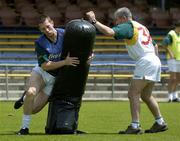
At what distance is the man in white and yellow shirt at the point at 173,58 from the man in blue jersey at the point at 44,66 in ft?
26.1

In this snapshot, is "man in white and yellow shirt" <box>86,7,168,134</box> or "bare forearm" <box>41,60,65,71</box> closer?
"bare forearm" <box>41,60,65,71</box>

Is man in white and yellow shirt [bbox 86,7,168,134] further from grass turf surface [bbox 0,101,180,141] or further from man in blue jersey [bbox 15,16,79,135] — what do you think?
man in blue jersey [bbox 15,16,79,135]

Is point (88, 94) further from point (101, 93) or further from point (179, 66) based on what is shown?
point (179, 66)

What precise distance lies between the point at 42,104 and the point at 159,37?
50.1 ft

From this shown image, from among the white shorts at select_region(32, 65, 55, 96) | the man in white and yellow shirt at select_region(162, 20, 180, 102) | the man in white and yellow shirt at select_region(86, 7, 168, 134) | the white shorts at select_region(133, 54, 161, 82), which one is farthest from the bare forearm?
the man in white and yellow shirt at select_region(162, 20, 180, 102)

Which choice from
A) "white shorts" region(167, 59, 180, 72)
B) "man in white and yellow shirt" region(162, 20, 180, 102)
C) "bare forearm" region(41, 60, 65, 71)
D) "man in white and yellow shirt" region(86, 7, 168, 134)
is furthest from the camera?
"white shorts" region(167, 59, 180, 72)

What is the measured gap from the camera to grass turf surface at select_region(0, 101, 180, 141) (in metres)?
9.23

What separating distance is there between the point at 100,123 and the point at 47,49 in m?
2.45

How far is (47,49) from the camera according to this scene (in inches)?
385

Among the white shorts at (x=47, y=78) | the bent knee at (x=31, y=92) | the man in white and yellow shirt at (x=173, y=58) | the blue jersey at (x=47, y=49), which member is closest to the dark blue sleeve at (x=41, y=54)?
the blue jersey at (x=47, y=49)

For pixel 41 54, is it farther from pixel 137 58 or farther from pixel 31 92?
pixel 137 58

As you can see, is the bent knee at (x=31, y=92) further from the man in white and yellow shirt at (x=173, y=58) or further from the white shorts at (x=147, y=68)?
the man in white and yellow shirt at (x=173, y=58)

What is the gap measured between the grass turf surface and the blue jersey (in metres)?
1.06

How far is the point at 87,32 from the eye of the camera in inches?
378
